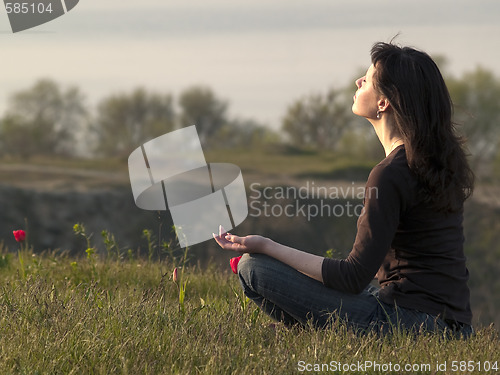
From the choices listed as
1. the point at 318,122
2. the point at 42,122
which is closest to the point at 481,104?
the point at 318,122

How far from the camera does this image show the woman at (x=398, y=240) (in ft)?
9.54

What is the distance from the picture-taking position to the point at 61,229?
16828mm

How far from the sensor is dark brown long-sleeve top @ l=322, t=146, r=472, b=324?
2.87m

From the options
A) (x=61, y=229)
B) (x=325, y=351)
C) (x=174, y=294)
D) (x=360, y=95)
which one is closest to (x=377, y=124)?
(x=360, y=95)

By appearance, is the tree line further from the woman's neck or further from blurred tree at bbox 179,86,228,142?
the woman's neck

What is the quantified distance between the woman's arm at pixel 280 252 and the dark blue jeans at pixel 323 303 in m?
0.05

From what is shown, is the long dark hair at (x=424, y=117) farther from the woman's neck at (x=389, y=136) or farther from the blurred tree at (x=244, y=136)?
the blurred tree at (x=244, y=136)

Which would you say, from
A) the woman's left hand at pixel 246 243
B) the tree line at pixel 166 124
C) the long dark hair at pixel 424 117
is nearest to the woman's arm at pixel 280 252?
the woman's left hand at pixel 246 243

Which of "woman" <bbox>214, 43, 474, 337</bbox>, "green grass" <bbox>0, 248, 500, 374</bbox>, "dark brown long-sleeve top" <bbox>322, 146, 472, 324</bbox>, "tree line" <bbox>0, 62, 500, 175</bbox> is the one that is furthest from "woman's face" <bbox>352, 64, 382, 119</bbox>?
"tree line" <bbox>0, 62, 500, 175</bbox>

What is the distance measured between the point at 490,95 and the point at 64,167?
15.7m

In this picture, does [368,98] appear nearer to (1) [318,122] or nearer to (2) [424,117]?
(2) [424,117]

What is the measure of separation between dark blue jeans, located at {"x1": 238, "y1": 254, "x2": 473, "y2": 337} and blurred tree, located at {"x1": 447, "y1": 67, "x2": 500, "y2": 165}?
2039cm

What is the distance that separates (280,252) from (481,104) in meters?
22.4

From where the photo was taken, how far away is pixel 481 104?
23531mm
